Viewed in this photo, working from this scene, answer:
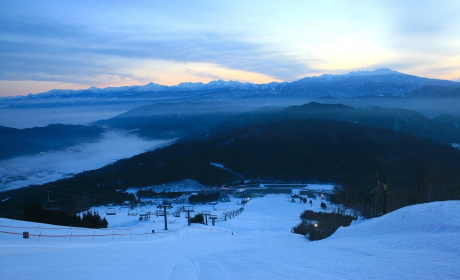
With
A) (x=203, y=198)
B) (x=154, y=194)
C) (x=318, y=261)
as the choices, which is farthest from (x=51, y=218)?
(x=154, y=194)

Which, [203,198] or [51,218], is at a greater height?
[51,218]

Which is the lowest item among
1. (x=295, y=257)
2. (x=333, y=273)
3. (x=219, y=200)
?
(x=219, y=200)

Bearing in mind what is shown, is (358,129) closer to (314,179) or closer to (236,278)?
(314,179)

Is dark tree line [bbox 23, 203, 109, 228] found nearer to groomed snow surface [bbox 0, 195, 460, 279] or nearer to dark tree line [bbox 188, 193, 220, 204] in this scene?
groomed snow surface [bbox 0, 195, 460, 279]

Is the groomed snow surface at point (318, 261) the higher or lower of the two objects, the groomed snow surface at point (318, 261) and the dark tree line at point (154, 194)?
the higher

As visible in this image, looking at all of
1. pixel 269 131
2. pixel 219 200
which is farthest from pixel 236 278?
pixel 269 131

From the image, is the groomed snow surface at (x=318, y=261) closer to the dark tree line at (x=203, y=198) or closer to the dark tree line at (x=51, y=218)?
the dark tree line at (x=51, y=218)

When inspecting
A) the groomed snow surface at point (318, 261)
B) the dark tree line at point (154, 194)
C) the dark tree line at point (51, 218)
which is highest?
the groomed snow surface at point (318, 261)

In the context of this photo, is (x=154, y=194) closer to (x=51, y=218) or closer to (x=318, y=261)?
(x=51, y=218)

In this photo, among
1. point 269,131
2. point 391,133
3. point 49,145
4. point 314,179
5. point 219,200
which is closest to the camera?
point 219,200

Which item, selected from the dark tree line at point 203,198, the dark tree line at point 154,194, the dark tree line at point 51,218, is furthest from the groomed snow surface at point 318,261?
the dark tree line at point 154,194

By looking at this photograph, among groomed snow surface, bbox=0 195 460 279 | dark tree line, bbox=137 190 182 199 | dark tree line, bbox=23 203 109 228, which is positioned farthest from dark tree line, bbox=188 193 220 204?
groomed snow surface, bbox=0 195 460 279
